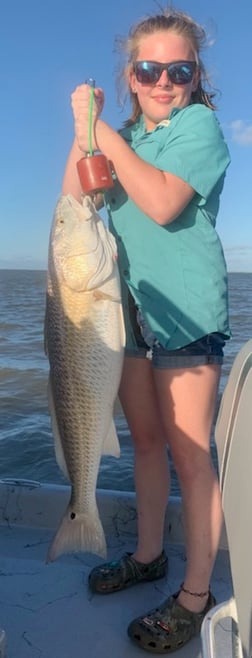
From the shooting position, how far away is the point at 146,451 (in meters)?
2.88

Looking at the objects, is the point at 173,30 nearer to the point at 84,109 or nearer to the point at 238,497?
the point at 84,109

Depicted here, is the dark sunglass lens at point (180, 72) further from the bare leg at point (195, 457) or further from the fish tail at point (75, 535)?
the fish tail at point (75, 535)

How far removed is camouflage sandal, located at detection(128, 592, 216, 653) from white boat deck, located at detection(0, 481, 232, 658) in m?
0.05

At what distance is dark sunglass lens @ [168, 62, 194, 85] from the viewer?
7.74 feet

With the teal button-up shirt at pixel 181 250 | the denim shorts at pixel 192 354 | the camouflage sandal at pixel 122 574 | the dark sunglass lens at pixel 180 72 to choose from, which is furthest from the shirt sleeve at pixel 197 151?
the camouflage sandal at pixel 122 574

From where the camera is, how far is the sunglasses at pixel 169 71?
2361 mm

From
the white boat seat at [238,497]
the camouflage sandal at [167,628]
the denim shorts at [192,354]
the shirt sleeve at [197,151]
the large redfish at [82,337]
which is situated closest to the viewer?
the white boat seat at [238,497]

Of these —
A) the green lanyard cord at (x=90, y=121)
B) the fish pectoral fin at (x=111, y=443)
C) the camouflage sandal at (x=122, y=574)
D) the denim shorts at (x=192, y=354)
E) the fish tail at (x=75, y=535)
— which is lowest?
the camouflage sandal at (x=122, y=574)

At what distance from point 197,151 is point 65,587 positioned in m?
2.10

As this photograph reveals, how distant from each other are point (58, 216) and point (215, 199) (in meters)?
0.61

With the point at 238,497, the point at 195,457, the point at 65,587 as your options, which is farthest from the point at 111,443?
the point at 65,587

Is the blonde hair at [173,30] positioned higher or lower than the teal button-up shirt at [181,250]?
higher

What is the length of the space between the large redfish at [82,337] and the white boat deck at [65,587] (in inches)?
25.5

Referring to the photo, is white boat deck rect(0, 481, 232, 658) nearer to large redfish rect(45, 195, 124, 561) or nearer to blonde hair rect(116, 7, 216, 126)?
large redfish rect(45, 195, 124, 561)
